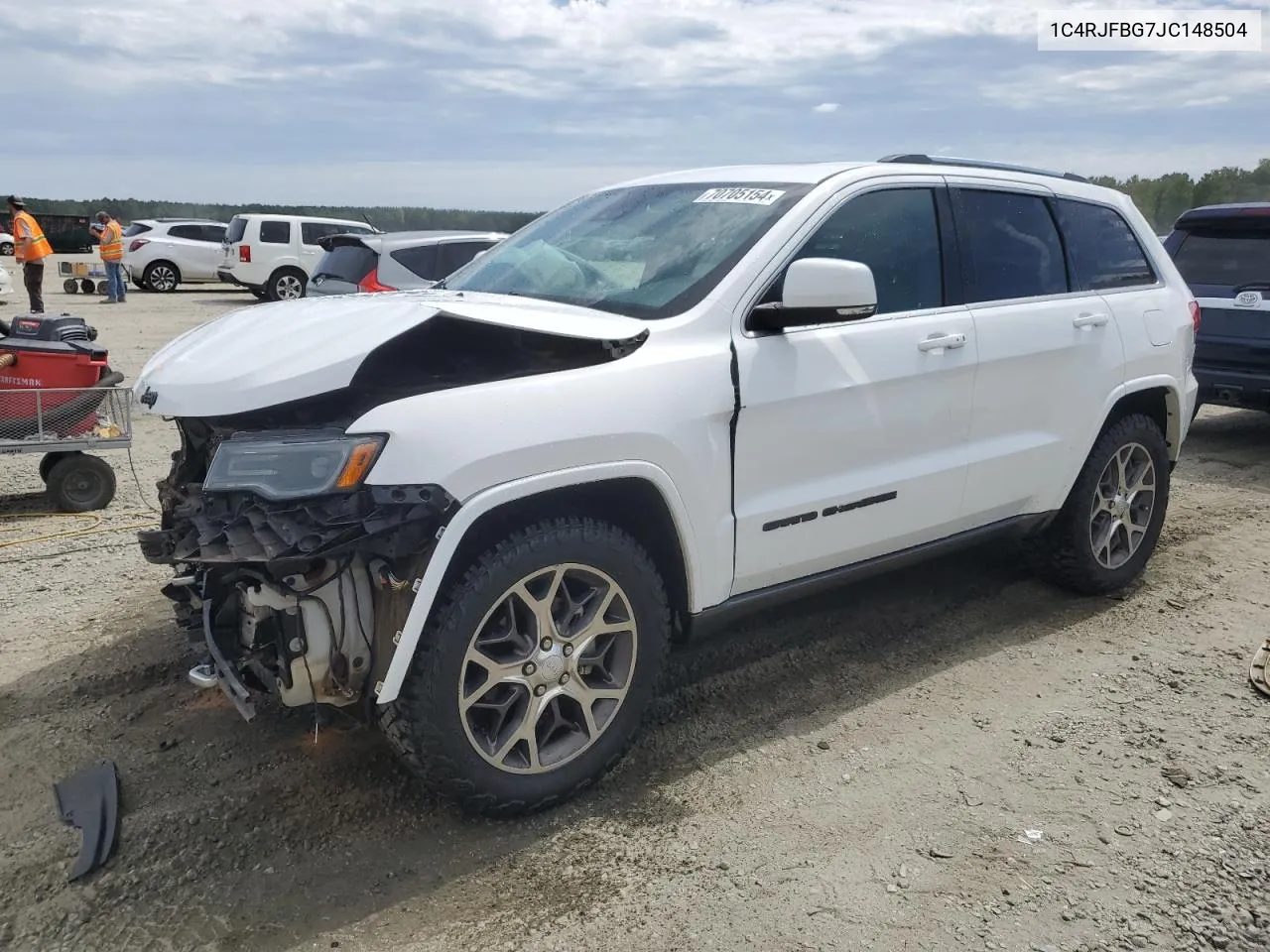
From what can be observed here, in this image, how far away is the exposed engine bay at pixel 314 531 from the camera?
2752 mm

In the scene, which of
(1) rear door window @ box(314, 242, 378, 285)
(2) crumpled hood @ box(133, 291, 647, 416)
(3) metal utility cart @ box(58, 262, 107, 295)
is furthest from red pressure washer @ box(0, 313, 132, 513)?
(3) metal utility cart @ box(58, 262, 107, 295)

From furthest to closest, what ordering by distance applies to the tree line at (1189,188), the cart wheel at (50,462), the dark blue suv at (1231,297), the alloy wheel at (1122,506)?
the tree line at (1189,188), the dark blue suv at (1231,297), the cart wheel at (50,462), the alloy wheel at (1122,506)

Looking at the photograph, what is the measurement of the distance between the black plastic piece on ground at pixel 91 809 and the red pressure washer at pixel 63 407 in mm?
3358

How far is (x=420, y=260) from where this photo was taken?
37.1 ft

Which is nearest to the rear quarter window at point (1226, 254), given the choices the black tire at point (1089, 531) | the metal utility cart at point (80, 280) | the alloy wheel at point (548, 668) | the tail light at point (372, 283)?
the black tire at point (1089, 531)

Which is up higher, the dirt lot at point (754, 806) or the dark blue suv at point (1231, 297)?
the dark blue suv at point (1231, 297)

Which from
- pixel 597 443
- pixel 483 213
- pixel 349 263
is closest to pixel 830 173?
pixel 597 443

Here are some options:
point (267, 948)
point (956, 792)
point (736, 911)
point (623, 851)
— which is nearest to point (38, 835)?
point (267, 948)

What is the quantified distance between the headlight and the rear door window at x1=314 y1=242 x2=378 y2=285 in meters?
8.68

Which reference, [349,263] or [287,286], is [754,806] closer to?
[349,263]

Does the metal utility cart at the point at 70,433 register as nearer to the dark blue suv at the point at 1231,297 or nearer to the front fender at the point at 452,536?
the front fender at the point at 452,536

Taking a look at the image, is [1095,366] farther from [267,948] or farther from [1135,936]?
[267,948]

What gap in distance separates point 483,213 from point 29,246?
104 feet

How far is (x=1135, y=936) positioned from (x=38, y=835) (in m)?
3.03
